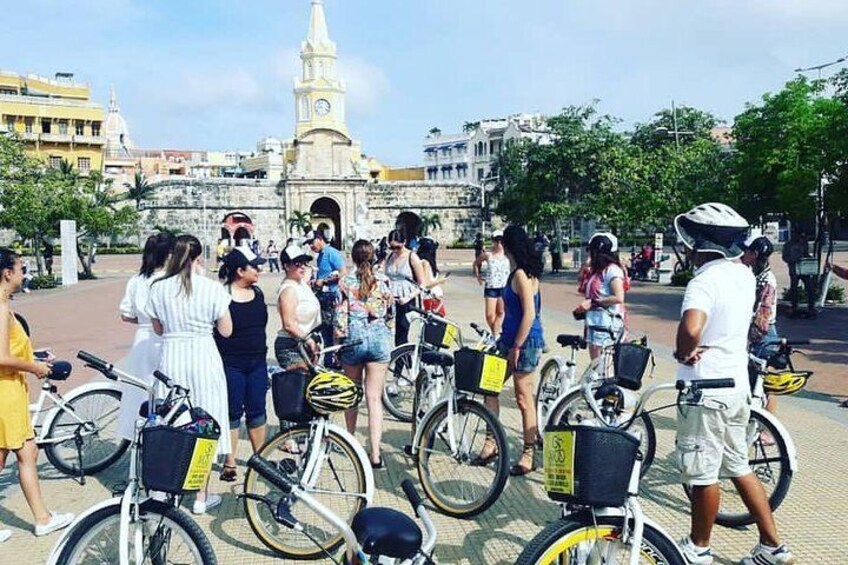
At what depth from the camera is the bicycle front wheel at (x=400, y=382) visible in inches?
297

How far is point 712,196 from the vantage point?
1873cm

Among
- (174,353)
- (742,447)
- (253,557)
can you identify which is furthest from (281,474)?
(742,447)

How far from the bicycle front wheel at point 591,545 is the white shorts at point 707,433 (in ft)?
2.91

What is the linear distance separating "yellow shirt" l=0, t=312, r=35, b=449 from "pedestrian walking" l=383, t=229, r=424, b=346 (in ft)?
14.9

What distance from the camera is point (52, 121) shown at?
6100cm

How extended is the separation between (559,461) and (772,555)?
1956mm

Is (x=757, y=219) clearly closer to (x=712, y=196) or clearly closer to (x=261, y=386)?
(x=712, y=196)

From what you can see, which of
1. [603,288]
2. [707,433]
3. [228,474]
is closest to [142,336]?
[228,474]

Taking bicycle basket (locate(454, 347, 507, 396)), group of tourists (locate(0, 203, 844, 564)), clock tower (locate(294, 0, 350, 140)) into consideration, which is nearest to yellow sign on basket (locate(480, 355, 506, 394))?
bicycle basket (locate(454, 347, 507, 396))

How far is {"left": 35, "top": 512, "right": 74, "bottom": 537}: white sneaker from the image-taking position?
4.66m

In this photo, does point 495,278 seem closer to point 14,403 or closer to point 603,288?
point 603,288

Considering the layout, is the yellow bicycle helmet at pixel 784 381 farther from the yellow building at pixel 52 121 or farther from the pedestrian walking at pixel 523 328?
the yellow building at pixel 52 121

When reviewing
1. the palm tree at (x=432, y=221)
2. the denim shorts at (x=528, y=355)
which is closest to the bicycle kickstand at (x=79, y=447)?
the denim shorts at (x=528, y=355)

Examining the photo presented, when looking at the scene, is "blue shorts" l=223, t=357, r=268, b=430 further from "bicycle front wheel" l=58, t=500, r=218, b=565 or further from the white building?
the white building
